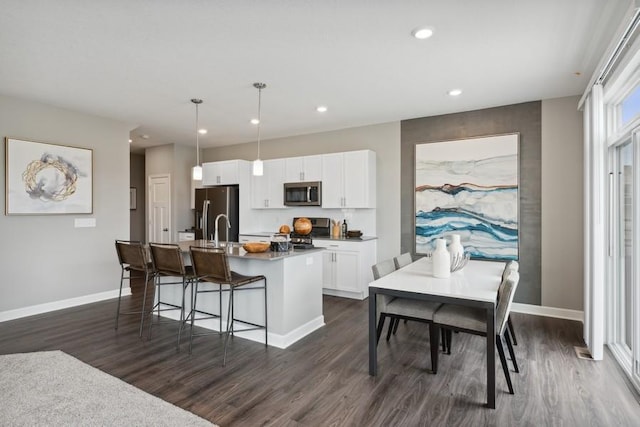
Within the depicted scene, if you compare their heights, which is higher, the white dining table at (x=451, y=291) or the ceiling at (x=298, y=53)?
the ceiling at (x=298, y=53)

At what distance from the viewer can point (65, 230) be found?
446 cm

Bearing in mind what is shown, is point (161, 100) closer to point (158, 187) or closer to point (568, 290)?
point (158, 187)

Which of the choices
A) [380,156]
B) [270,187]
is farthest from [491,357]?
[270,187]

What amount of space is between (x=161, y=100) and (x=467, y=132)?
396 centimetres

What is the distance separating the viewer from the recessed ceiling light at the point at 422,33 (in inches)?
99.4

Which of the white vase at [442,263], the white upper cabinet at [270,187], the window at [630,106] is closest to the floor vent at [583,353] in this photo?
the white vase at [442,263]

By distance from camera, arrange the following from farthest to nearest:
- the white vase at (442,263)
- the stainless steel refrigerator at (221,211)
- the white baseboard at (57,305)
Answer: the stainless steel refrigerator at (221,211)
the white baseboard at (57,305)
the white vase at (442,263)

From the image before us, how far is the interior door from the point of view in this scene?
6824 millimetres

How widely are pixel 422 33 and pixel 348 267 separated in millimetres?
3235

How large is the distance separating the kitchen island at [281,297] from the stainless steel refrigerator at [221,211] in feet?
8.18

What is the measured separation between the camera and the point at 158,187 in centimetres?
703

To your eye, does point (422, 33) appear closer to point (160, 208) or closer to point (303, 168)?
point (303, 168)

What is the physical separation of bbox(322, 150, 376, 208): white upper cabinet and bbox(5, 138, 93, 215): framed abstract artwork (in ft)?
11.0

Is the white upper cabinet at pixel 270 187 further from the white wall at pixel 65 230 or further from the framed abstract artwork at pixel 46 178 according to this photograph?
the framed abstract artwork at pixel 46 178
